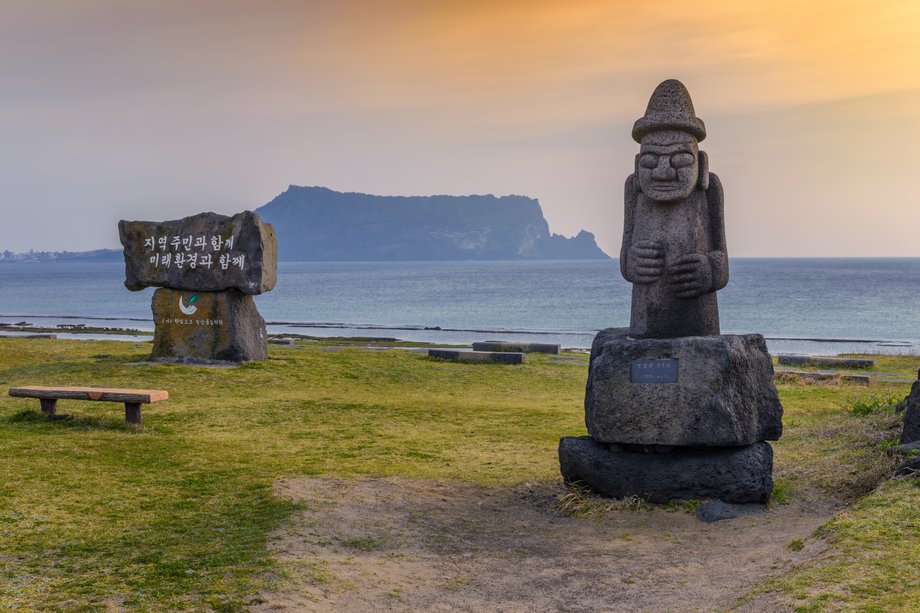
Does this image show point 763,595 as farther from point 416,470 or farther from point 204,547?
point 416,470

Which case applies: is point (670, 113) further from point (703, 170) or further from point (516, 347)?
point (516, 347)

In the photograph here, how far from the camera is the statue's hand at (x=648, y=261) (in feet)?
32.2

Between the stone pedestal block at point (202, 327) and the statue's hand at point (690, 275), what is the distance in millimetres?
13045

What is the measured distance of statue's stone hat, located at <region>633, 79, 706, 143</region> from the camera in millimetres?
9875

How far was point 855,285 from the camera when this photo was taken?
12169 cm

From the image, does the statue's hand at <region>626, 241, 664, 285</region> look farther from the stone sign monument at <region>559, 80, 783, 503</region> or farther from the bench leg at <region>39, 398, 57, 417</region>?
the bench leg at <region>39, 398, 57, 417</region>

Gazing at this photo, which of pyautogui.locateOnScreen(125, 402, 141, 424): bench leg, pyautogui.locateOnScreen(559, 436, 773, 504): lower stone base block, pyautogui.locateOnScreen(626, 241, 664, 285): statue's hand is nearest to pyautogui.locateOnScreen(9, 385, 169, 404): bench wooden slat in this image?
pyautogui.locateOnScreen(125, 402, 141, 424): bench leg

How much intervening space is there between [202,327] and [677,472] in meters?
13.7

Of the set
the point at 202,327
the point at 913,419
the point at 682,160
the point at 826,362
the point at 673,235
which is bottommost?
the point at 826,362

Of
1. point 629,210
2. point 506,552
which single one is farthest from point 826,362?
point 506,552

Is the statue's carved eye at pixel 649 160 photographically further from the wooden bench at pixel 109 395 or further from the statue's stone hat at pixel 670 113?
the wooden bench at pixel 109 395

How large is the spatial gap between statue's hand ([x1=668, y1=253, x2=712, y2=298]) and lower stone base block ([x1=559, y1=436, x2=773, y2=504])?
1599 millimetres

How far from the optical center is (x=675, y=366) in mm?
9422

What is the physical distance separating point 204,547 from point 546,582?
2.79 m
